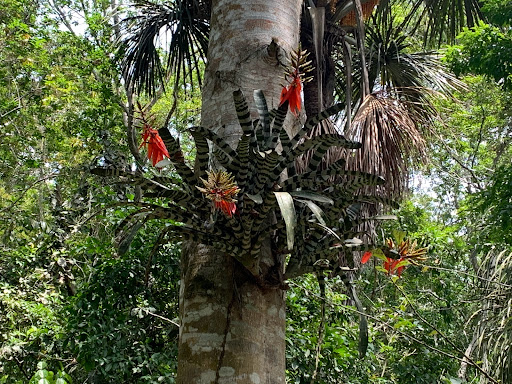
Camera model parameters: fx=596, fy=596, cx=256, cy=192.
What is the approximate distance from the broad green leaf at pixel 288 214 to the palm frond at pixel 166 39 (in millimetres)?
3207

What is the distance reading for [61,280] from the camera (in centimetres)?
609

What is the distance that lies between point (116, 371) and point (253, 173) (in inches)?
124

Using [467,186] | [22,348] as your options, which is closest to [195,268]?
[22,348]

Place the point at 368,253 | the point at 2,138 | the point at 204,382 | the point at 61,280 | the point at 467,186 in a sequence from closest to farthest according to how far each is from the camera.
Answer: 1. the point at 204,382
2. the point at 368,253
3. the point at 61,280
4. the point at 2,138
5. the point at 467,186

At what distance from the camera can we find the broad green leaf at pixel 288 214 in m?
1.28

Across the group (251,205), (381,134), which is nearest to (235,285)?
(251,205)

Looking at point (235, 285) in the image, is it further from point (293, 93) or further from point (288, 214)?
point (293, 93)

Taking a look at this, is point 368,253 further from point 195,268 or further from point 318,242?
point 195,268

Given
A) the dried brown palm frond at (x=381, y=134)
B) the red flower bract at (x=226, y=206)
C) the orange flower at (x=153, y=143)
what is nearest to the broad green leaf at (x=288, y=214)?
the red flower bract at (x=226, y=206)

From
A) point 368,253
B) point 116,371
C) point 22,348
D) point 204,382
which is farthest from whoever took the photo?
point 22,348

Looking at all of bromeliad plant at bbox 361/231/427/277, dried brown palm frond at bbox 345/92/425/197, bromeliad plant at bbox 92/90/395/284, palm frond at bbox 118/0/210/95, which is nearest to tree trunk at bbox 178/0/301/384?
bromeliad plant at bbox 92/90/395/284

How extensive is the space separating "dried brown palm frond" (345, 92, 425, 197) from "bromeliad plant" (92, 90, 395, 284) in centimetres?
→ 208

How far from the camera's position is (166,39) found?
17.0ft

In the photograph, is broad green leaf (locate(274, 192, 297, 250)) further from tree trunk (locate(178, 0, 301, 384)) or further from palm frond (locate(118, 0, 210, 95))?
palm frond (locate(118, 0, 210, 95))
